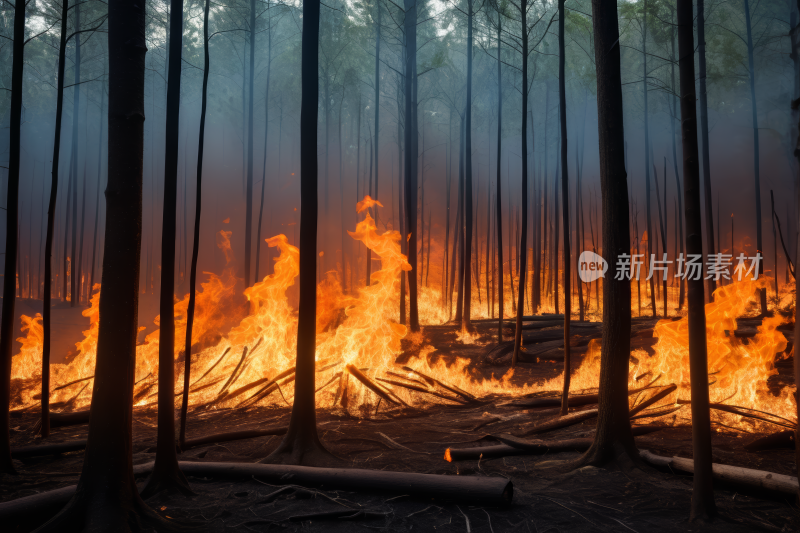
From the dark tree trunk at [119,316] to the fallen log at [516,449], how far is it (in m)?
3.25

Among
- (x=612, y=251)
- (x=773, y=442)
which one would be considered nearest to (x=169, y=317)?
(x=612, y=251)

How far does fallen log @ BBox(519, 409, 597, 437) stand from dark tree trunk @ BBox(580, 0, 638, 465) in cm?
142

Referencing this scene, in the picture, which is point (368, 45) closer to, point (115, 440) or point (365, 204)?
point (365, 204)

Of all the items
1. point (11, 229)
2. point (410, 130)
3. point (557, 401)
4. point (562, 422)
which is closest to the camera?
point (11, 229)

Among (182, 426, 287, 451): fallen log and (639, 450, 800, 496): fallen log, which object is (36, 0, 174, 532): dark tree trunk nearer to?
(182, 426, 287, 451): fallen log

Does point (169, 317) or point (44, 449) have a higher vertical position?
point (169, 317)

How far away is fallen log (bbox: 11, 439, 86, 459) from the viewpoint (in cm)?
535

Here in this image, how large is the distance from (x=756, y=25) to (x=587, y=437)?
18491mm

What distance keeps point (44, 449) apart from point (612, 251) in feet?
23.8

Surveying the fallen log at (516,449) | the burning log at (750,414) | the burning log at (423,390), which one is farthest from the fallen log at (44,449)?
the burning log at (750,414)

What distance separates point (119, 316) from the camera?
10.6 feet

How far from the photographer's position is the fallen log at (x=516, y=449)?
528cm

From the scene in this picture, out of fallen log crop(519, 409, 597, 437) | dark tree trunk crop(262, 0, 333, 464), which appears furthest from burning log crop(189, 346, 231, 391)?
fallen log crop(519, 409, 597, 437)

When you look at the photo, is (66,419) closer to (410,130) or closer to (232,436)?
(232,436)
